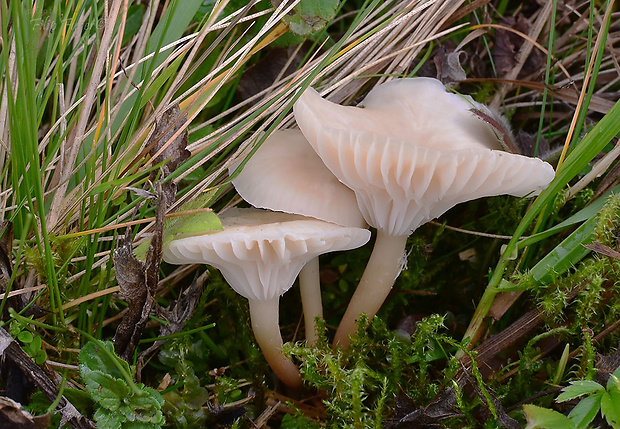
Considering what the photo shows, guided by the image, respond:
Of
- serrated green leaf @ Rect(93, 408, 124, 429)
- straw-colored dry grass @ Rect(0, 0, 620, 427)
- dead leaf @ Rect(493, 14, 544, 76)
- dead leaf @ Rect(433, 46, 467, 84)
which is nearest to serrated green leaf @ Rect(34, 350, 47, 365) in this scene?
straw-colored dry grass @ Rect(0, 0, 620, 427)

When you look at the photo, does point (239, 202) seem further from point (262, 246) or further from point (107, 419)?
point (107, 419)

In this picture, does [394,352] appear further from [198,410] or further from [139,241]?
[139,241]

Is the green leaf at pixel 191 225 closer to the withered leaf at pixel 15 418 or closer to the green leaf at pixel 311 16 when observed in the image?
the withered leaf at pixel 15 418

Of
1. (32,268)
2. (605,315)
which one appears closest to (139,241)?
(32,268)

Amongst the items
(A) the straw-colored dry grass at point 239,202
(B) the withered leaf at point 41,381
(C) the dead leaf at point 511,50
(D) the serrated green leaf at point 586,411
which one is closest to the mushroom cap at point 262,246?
(A) the straw-colored dry grass at point 239,202

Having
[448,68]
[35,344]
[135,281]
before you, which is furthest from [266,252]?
[448,68]

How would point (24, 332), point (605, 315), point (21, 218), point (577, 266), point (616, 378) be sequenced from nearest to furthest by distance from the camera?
1. point (616, 378)
2. point (24, 332)
3. point (21, 218)
4. point (605, 315)
5. point (577, 266)
